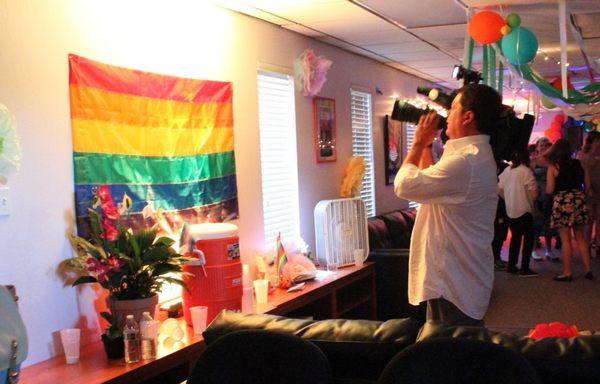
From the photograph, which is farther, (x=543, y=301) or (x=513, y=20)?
(x=543, y=301)

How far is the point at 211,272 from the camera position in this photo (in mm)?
3191

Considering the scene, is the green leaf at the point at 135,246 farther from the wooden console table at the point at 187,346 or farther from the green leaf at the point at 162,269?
the wooden console table at the point at 187,346

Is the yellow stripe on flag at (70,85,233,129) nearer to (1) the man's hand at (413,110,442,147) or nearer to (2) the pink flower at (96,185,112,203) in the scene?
(2) the pink flower at (96,185,112,203)

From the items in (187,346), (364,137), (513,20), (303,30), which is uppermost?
(303,30)

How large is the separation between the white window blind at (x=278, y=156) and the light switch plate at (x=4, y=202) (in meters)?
2.11

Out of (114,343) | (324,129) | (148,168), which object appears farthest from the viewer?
(324,129)

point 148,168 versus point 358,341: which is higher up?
point 148,168

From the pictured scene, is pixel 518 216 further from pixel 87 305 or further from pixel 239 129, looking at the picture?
pixel 87 305

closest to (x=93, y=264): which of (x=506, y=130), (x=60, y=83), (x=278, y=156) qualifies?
(x=60, y=83)

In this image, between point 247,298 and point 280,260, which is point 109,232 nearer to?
point 247,298

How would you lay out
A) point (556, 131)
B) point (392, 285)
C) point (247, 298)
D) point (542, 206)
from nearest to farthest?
1. point (247, 298)
2. point (392, 285)
3. point (542, 206)
4. point (556, 131)

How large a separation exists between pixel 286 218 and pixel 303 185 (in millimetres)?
328

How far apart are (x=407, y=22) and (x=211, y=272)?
2.62 meters

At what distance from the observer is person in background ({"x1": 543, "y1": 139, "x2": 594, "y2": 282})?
6.61m
